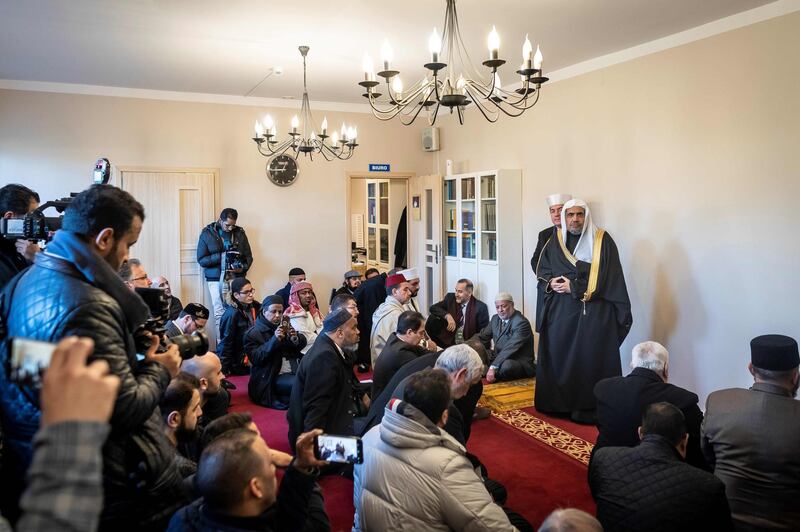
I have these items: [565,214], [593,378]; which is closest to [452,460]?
[593,378]

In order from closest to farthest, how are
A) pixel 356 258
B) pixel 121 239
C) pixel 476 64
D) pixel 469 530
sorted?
pixel 121 239 → pixel 469 530 → pixel 476 64 → pixel 356 258

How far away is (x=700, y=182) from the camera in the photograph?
4.72 m

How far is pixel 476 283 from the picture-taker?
7.04 meters

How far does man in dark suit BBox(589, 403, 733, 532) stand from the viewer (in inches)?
77.7

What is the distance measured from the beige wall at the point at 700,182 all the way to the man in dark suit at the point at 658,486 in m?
2.61

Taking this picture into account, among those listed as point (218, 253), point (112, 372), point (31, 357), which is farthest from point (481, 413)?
point (31, 357)

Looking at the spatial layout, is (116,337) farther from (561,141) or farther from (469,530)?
(561,141)

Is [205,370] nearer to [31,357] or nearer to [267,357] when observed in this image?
[267,357]

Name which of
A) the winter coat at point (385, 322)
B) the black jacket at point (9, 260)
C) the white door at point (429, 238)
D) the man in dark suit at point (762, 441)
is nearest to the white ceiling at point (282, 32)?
the white door at point (429, 238)

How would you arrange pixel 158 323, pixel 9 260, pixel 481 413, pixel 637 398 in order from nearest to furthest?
pixel 158 323 < pixel 9 260 < pixel 637 398 < pixel 481 413

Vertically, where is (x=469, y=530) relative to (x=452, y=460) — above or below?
below

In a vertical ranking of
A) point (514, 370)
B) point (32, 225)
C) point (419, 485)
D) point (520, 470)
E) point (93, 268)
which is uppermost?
point (32, 225)

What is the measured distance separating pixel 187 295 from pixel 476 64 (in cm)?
428

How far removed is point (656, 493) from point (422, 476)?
798mm
